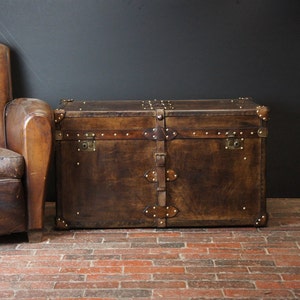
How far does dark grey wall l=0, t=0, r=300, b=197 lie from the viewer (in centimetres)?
393

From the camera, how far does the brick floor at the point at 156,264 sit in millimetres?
2766

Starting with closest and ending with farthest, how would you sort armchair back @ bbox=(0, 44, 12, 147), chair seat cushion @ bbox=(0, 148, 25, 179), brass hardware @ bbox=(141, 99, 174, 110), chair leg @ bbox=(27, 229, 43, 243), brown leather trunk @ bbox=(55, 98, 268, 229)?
chair seat cushion @ bbox=(0, 148, 25, 179)
chair leg @ bbox=(27, 229, 43, 243)
brown leather trunk @ bbox=(55, 98, 268, 229)
brass hardware @ bbox=(141, 99, 174, 110)
armchair back @ bbox=(0, 44, 12, 147)

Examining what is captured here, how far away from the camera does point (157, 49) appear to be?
397 centimetres

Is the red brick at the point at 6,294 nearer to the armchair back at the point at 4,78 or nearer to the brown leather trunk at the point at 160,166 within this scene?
the brown leather trunk at the point at 160,166

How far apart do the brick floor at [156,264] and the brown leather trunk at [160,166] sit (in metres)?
0.10

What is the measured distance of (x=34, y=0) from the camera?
3.90 meters

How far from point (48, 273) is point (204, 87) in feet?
5.32

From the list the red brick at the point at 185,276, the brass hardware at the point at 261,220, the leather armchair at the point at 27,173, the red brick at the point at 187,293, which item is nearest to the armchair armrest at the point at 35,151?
the leather armchair at the point at 27,173

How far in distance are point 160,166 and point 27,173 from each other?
70 cm

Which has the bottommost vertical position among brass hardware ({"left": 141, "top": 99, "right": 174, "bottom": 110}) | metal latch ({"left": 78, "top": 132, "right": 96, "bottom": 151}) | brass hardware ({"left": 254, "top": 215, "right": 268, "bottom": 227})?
brass hardware ({"left": 254, "top": 215, "right": 268, "bottom": 227})

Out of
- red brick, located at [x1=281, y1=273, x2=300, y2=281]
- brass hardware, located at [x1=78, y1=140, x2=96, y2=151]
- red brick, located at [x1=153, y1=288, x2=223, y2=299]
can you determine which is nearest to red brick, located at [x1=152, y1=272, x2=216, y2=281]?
red brick, located at [x1=153, y1=288, x2=223, y2=299]

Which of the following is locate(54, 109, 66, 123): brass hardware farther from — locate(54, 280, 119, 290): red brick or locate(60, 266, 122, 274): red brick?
locate(54, 280, 119, 290): red brick

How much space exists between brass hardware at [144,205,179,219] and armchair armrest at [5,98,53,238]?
58 centimetres

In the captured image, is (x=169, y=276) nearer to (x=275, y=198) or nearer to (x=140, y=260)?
(x=140, y=260)
